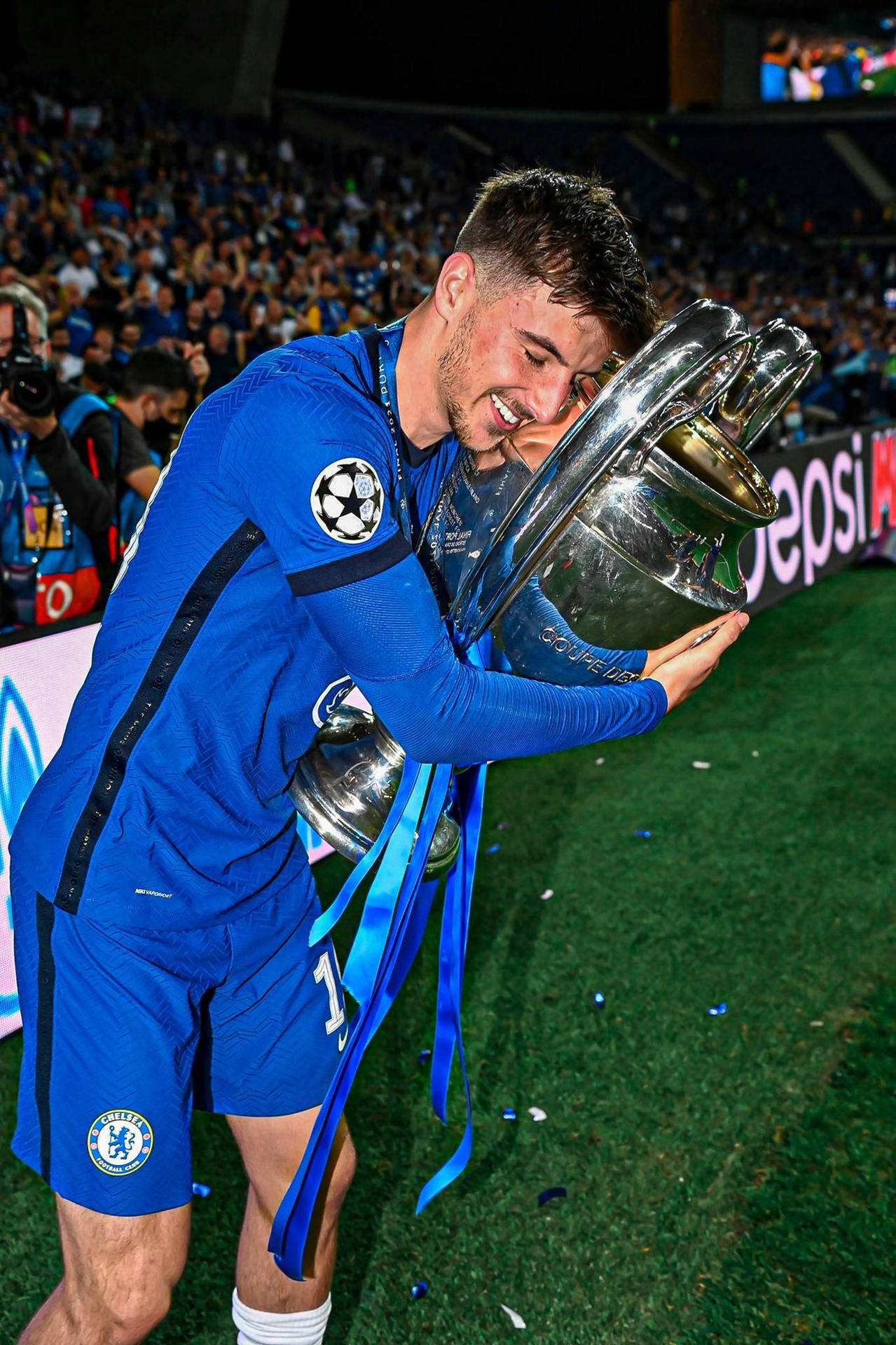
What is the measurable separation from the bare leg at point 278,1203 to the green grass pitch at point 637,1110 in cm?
50

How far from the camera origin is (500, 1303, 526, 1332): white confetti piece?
213 cm

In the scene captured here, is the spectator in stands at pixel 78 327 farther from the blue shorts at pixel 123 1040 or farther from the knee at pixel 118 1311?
the knee at pixel 118 1311

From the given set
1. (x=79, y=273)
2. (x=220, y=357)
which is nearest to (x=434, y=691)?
(x=220, y=357)

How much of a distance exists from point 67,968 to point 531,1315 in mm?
1211

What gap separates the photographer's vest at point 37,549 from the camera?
3832 mm

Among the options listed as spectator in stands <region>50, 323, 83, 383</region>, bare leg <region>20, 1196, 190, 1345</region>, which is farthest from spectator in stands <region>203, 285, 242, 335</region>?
bare leg <region>20, 1196, 190, 1345</region>

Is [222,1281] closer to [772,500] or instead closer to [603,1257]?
[603,1257]

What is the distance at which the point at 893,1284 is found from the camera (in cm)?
221

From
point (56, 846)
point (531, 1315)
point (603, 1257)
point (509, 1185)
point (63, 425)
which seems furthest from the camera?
point (63, 425)

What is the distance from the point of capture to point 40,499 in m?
3.89

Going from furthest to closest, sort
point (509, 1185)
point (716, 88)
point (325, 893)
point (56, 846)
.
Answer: point (716, 88) → point (325, 893) → point (509, 1185) → point (56, 846)

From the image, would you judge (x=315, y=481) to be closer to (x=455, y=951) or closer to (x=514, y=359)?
(x=514, y=359)

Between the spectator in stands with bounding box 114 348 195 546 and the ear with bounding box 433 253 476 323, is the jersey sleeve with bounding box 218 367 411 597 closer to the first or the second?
the ear with bounding box 433 253 476 323

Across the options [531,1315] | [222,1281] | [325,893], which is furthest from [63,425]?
[531,1315]
